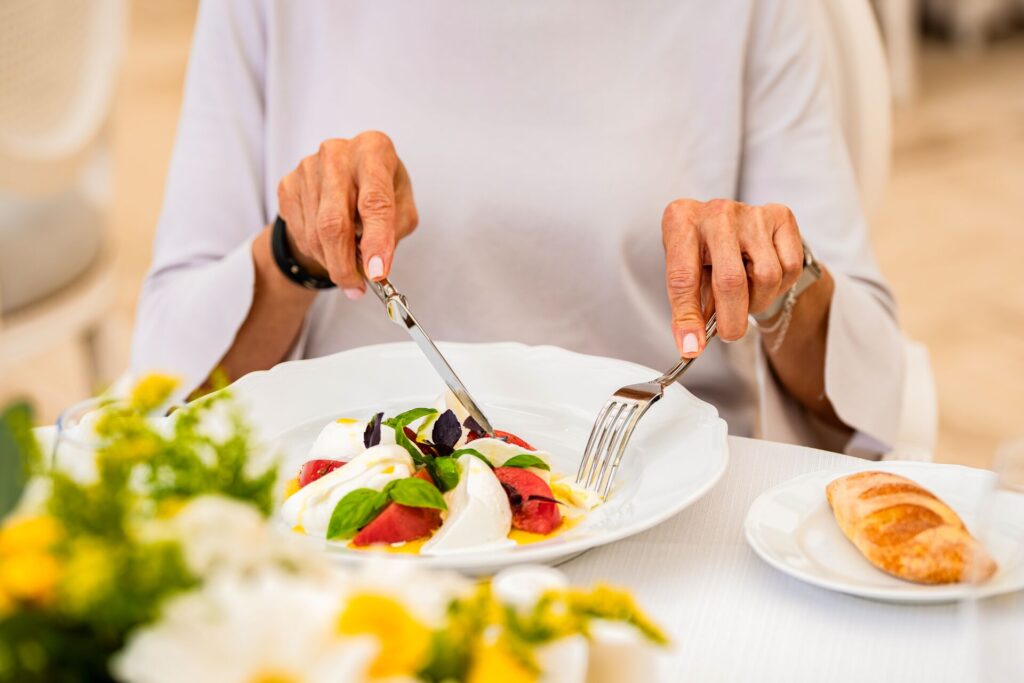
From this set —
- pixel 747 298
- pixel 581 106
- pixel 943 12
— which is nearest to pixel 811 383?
pixel 747 298

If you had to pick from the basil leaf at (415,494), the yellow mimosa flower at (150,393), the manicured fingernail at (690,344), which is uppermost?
the yellow mimosa flower at (150,393)

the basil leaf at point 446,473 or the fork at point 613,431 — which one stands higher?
the basil leaf at point 446,473

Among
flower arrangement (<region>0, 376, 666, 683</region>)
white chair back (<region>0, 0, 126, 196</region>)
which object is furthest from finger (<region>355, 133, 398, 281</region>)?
white chair back (<region>0, 0, 126, 196</region>)

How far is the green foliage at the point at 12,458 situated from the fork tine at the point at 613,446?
1.46ft

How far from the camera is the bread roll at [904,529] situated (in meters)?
0.60

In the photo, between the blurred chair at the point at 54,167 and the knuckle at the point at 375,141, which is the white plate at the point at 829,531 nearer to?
the knuckle at the point at 375,141

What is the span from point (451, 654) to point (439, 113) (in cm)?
98

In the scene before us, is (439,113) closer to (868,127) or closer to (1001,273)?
(868,127)

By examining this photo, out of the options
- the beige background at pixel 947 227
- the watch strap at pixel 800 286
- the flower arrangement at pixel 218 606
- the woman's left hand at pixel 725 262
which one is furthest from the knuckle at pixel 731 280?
the beige background at pixel 947 227

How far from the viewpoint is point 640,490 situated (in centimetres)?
74

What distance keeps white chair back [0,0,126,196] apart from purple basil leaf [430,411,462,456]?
3.45 feet

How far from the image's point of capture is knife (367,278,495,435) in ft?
2.84

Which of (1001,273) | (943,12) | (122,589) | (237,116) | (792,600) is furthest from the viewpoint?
(943,12)

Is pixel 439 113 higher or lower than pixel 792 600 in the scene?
higher
